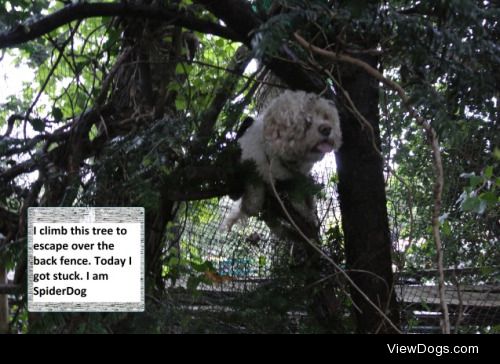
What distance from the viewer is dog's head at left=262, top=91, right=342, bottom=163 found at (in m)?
1.36

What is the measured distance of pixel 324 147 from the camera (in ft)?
4.50

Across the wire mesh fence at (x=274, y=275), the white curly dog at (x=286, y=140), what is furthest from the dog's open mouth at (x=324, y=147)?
the wire mesh fence at (x=274, y=275)

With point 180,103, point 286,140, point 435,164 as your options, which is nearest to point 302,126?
point 286,140

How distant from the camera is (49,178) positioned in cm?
142

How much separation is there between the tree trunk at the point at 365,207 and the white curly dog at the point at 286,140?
0.22 feet

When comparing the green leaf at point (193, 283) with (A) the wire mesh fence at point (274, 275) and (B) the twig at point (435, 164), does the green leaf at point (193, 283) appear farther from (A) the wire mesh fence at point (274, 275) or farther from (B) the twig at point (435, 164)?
(B) the twig at point (435, 164)

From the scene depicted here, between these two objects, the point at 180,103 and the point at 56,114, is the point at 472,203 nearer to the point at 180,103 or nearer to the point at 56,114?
the point at 180,103

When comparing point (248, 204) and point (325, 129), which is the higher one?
point (325, 129)

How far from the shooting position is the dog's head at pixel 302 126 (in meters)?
1.36

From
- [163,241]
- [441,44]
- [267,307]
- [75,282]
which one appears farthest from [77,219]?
[441,44]

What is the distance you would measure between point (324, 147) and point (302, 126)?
79 mm

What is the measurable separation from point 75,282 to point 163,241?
390 millimetres

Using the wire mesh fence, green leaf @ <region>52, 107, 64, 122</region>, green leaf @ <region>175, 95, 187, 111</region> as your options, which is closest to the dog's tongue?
the wire mesh fence

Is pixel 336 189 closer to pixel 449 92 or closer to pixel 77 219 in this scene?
pixel 449 92
